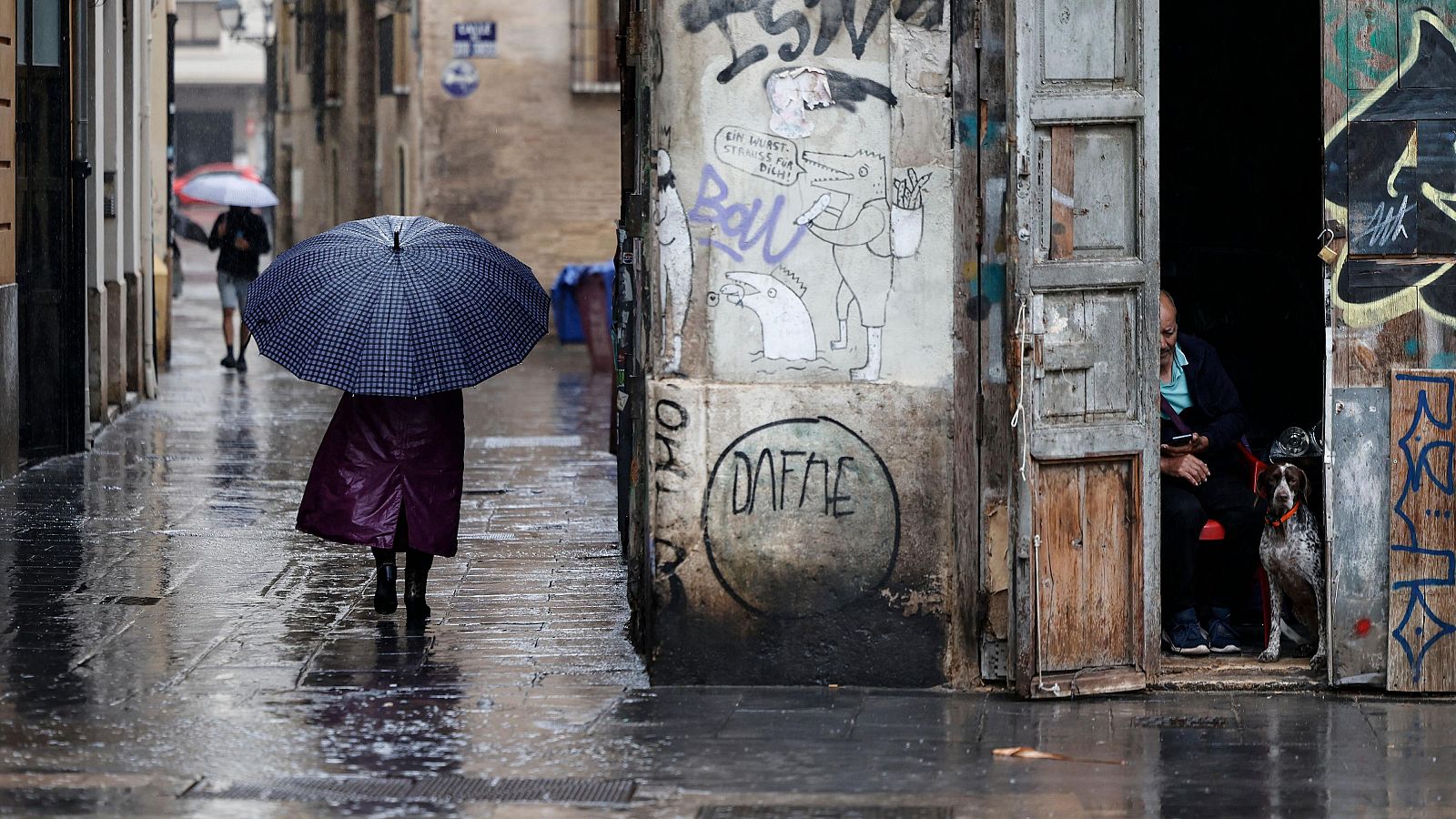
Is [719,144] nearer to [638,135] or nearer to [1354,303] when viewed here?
[638,135]

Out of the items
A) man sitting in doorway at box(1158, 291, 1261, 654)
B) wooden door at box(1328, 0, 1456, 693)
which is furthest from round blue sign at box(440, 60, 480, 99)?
wooden door at box(1328, 0, 1456, 693)

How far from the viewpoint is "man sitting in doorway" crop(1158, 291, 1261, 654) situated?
7422mm

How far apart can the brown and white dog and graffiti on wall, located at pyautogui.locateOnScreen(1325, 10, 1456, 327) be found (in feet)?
2.04

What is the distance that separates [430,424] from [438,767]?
2026mm

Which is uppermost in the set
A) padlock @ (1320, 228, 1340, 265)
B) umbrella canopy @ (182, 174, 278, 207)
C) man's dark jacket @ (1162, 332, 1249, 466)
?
umbrella canopy @ (182, 174, 278, 207)

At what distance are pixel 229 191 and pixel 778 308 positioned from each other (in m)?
13.7

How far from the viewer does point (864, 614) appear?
701 cm

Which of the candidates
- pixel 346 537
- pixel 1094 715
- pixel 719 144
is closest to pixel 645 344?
pixel 719 144

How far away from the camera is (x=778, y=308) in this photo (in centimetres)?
694

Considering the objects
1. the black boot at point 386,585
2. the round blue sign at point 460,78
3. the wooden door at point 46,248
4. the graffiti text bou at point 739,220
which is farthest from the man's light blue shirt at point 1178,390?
the round blue sign at point 460,78

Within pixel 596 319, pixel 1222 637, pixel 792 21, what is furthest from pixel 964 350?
pixel 596 319

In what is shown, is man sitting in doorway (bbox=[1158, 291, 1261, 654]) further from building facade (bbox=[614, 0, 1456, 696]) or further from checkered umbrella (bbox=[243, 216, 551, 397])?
checkered umbrella (bbox=[243, 216, 551, 397])

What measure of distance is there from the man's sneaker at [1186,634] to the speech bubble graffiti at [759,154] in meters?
2.08

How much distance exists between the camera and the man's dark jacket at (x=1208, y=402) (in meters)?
7.73
